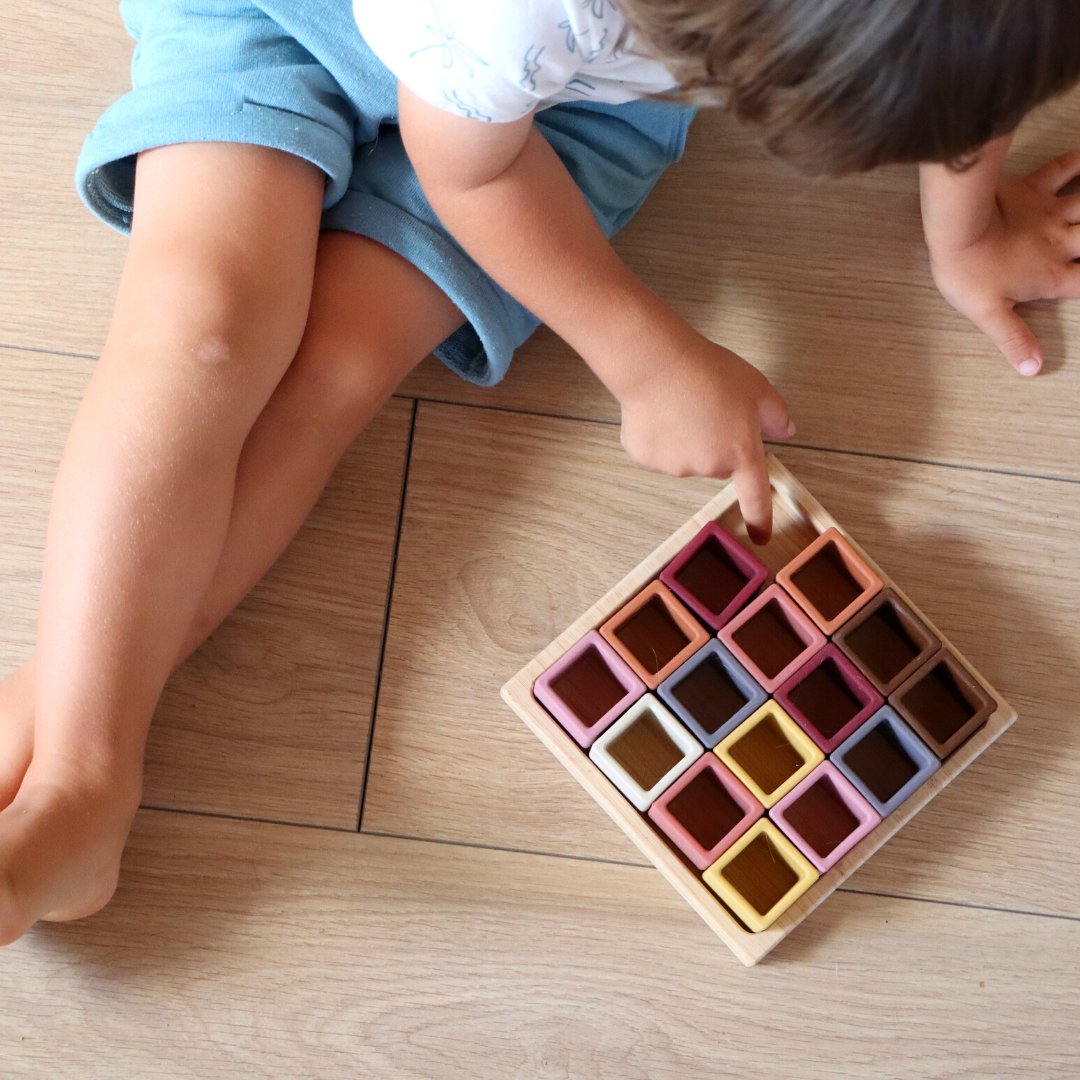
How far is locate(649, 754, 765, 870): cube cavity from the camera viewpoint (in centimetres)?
51

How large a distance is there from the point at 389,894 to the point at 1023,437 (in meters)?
0.45

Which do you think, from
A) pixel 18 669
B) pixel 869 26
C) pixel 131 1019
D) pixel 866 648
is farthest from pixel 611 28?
pixel 131 1019

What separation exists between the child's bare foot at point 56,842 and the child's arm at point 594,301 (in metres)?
0.31

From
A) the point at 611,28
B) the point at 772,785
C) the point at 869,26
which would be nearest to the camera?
the point at 869,26

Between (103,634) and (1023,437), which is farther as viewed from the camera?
(1023,437)

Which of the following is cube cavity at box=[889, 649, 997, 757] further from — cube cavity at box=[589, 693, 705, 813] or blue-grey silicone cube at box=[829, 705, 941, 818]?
cube cavity at box=[589, 693, 705, 813]

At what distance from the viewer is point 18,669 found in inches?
21.2

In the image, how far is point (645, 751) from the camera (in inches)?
21.0

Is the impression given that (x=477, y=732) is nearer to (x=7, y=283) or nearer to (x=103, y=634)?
(x=103, y=634)

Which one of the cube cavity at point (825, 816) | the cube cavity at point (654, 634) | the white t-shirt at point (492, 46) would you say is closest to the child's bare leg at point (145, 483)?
the white t-shirt at point (492, 46)

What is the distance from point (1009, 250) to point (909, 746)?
30cm

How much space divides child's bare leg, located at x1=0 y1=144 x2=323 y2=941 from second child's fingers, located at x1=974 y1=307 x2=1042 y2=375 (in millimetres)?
397

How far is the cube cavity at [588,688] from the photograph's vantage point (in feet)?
1.70

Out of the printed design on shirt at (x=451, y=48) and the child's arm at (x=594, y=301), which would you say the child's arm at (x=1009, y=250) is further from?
the printed design on shirt at (x=451, y=48)
